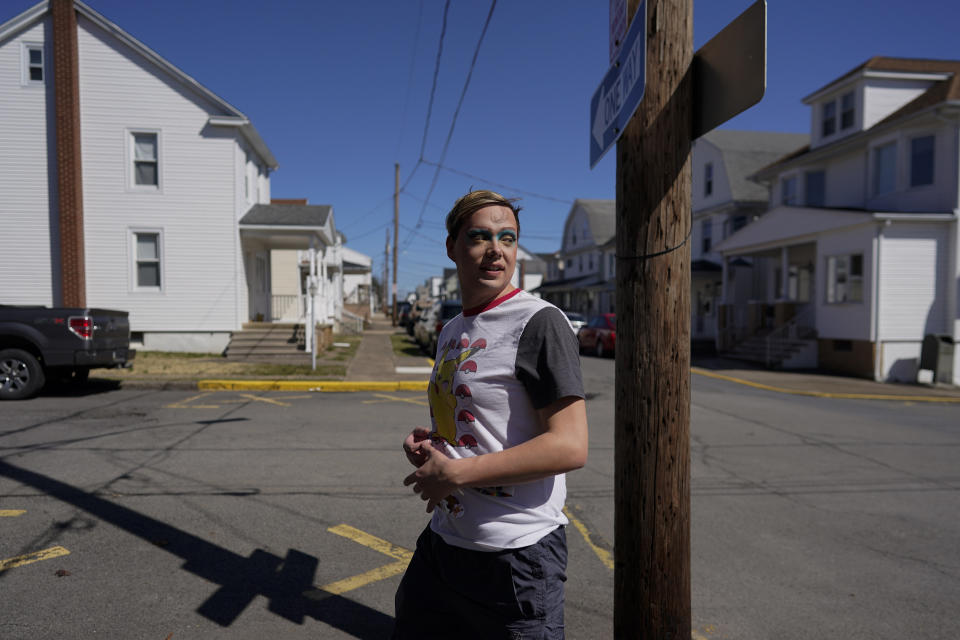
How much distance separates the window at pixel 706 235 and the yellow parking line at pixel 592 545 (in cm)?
2579

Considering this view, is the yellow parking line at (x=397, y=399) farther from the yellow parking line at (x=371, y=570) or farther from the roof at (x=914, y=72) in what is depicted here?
the roof at (x=914, y=72)

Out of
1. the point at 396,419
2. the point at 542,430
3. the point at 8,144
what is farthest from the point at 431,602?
the point at 8,144

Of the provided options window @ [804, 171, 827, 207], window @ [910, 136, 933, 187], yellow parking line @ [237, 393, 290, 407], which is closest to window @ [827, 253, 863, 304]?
window @ [910, 136, 933, 187]

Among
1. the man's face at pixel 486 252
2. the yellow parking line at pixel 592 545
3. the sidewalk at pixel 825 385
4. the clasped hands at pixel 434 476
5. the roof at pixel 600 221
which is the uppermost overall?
the roof at pixel 600 221

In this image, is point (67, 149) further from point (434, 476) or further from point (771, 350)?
point (771, 350)

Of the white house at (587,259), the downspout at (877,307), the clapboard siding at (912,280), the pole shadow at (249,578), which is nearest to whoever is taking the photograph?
the pole shadow at (249,578)

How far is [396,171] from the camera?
3753cm

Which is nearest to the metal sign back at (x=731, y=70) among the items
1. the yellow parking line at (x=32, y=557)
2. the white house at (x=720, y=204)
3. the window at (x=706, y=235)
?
the yellow parking line at (x=32, y=557)

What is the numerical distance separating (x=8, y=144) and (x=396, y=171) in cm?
2318

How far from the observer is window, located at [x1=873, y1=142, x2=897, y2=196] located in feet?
57.0

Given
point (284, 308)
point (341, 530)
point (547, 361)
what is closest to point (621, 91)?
point (547, 361)

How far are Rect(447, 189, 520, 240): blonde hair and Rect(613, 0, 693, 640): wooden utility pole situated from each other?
1.80 ft

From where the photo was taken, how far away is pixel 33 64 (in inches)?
641

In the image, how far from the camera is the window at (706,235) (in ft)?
92.3
